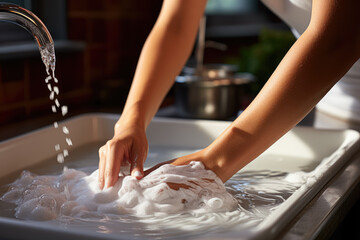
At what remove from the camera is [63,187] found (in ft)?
2.98

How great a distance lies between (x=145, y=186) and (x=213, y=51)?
2.03 metres

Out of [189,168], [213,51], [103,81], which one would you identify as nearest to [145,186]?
[189,168]

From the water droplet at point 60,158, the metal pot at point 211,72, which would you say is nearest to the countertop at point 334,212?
the water droplet at point 60,158

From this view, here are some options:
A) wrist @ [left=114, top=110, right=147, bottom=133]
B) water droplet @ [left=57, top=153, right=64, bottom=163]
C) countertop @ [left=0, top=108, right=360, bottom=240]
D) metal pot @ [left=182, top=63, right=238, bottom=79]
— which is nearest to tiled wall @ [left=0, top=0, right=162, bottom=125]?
metal pot @ [left=182, top=63, right=238, bottom=79]

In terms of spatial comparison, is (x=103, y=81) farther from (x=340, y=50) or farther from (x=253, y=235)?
(x=253, y=235)

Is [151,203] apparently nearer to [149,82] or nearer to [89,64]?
[149,82]

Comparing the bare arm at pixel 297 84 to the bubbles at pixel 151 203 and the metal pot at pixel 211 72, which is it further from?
the metal pot at pixel 211 72

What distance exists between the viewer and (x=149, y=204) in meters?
0.80

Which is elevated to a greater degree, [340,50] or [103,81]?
[340,50]

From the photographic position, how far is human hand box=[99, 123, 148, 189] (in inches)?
34.3

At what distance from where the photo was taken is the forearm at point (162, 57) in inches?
44.4

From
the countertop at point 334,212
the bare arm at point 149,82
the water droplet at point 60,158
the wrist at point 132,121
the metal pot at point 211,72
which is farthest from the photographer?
the metal pot at point 211,72

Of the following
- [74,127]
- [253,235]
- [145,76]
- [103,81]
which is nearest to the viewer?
[253,235]

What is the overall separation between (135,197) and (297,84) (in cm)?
31
